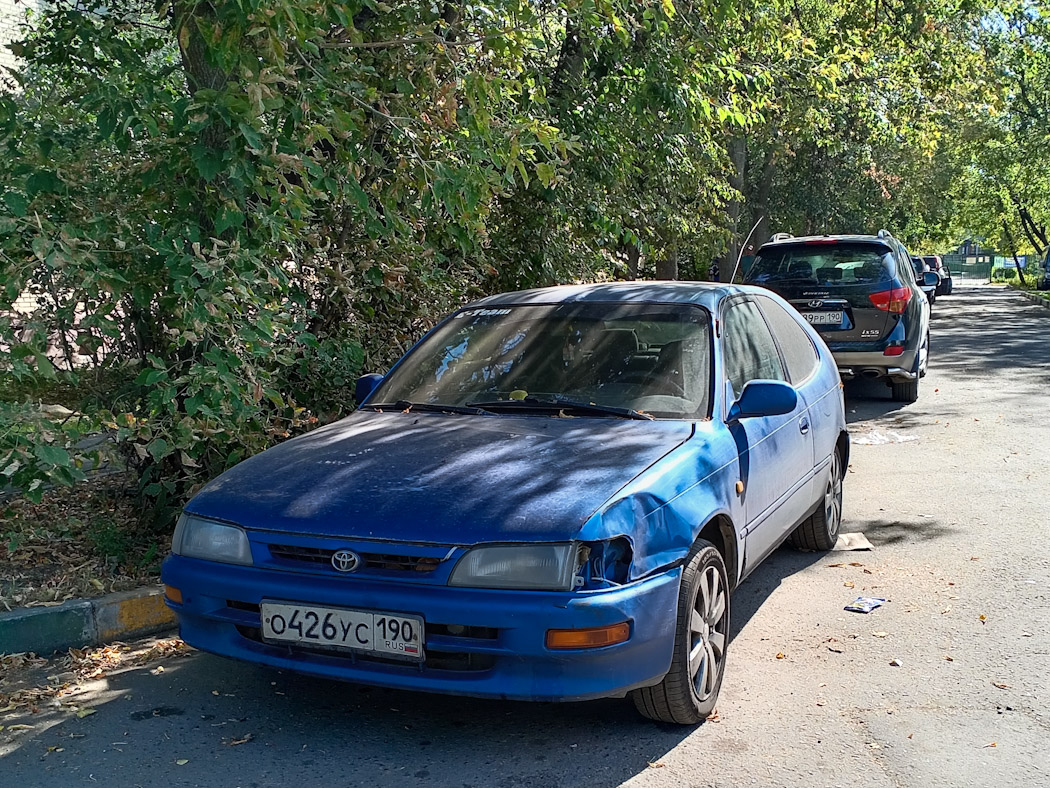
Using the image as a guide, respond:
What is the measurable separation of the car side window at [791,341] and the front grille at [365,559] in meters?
2.74

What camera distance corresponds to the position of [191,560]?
12.8 feet

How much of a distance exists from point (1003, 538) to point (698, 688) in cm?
329

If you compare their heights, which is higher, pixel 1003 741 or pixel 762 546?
pixel 762 546

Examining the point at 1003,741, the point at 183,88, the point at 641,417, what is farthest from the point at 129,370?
the point at 1003,741

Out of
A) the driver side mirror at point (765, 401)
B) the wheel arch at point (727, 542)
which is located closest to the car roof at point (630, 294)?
A: the driver side mirror at point (765, 401)

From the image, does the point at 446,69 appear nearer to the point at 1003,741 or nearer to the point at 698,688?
the point at 698,688

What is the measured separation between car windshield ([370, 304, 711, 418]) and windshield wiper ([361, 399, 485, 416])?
0.03m

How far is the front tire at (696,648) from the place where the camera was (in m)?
3.70

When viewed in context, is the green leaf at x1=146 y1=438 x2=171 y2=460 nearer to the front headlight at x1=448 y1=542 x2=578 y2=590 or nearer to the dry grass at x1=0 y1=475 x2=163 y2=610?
the dry grass at x1=0 y1=475 x2=163 y2=610

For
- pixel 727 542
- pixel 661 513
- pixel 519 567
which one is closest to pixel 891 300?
pixel 727 542

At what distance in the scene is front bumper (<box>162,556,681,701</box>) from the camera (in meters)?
3.35

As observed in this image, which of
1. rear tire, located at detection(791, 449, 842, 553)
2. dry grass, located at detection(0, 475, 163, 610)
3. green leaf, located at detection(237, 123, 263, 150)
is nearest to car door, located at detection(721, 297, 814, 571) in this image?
rear tire, located at detection(791, 449, 842, 553)

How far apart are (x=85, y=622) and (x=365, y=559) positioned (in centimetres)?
203

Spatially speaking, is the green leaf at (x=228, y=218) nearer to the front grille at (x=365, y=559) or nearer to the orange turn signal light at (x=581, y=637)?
the front grille at (x=365, y=559)
